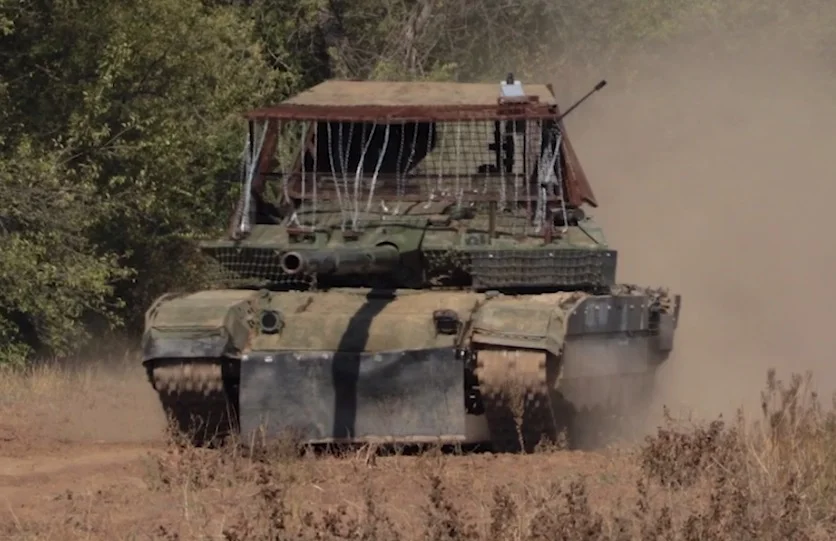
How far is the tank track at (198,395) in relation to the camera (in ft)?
34.1

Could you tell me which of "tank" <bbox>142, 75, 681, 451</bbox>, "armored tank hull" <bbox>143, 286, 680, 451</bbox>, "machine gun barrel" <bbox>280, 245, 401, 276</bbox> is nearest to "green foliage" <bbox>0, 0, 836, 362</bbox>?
"tank" <bbox>142, 75, 681, 451</bbox>

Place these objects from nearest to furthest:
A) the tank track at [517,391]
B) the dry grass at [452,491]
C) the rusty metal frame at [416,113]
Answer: the dry grass at [452,491], the tank track at [517,391], the rusty metal frame at [416,113]

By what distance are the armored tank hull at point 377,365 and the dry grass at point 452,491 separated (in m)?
0.27

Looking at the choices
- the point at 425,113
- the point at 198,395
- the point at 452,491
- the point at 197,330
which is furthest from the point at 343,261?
the point at 452,491

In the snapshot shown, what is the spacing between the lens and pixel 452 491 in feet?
27.6

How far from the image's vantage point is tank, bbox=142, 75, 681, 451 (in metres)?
10.3

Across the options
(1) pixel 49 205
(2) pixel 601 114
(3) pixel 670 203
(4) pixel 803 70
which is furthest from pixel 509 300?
(4) pixel 803 70

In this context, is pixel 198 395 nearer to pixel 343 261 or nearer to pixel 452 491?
pixel 343 261

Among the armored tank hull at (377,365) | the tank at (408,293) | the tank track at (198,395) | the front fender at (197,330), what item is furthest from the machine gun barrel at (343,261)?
the tank track at (198,395)

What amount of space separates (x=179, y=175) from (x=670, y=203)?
694 cm

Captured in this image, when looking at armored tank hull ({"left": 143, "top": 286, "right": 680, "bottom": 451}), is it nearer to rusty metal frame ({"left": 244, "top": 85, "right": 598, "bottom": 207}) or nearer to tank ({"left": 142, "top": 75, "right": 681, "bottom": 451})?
tank ({"left": 142, "top": 75, "right": 681, "bottom": 451})

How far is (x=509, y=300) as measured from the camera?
10586mm

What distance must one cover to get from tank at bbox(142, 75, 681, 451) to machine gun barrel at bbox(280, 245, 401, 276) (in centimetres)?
2

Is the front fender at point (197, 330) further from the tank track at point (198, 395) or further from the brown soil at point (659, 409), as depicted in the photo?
the brown soil at point (659, 409)
